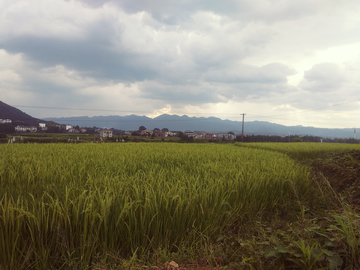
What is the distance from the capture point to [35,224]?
193 cm

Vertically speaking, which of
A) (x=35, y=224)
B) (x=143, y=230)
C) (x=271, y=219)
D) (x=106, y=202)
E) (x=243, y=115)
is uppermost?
(x=243, y=115)

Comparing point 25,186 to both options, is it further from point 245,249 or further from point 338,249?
point 338,249

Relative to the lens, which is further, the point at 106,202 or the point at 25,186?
the point at 25,186

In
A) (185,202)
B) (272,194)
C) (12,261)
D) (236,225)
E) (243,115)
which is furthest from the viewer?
(243,115)

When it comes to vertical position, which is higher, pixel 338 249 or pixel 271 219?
pixel 338 249

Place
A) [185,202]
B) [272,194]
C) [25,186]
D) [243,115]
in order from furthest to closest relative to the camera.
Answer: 1. [243,115]
2. [272,194]
3. [25,186]
4. [185,202]

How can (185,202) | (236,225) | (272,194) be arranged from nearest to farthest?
(185,202) → (236,225) → (272,194)

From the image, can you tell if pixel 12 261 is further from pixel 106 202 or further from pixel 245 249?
pixel 245 249

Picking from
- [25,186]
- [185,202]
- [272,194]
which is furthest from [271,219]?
[25,186]

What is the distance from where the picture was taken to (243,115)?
1753 inches

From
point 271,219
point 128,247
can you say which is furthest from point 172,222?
point 271,219

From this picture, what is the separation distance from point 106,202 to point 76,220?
1.07 ft

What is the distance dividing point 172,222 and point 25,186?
270cm

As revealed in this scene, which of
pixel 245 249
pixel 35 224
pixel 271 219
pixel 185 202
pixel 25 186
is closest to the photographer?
pixel 35 224
